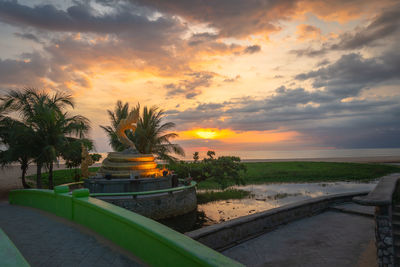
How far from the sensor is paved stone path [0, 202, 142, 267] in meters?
4.46

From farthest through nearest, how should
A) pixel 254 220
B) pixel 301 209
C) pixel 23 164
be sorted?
pixel 23 164, pixel 301 209, pixel 254 220

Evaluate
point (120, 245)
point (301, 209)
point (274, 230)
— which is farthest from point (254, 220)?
point (120, 245)

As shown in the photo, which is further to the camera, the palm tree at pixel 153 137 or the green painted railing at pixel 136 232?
the palm tree at pixel 153 137

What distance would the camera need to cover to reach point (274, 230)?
8.85 metres

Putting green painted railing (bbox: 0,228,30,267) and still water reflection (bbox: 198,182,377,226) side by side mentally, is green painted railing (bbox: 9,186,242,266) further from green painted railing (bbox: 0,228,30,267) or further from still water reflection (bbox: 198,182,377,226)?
still water reflection (bbox: 198,182,377,226)

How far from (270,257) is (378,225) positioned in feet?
9.53

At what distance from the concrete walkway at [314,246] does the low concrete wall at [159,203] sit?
7898 millimetres

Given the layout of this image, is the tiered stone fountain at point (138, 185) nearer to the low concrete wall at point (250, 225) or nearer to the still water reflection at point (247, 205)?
the still water reflection at point (247, 205)

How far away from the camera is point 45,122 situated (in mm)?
17438

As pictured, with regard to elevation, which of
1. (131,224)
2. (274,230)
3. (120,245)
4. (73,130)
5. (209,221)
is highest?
(73,130)

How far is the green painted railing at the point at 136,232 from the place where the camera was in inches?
123

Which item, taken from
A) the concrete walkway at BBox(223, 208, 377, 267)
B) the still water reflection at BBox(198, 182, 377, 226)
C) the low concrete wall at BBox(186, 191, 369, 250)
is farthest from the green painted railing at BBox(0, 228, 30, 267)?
the still water reflection at BBox(198, 182, 377, 226)

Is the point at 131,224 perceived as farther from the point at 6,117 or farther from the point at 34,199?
the point at 6,117

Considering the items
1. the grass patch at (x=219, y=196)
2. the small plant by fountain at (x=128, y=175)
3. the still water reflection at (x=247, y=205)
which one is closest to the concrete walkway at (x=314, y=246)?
the still water reflection at (x=247, y=205)
